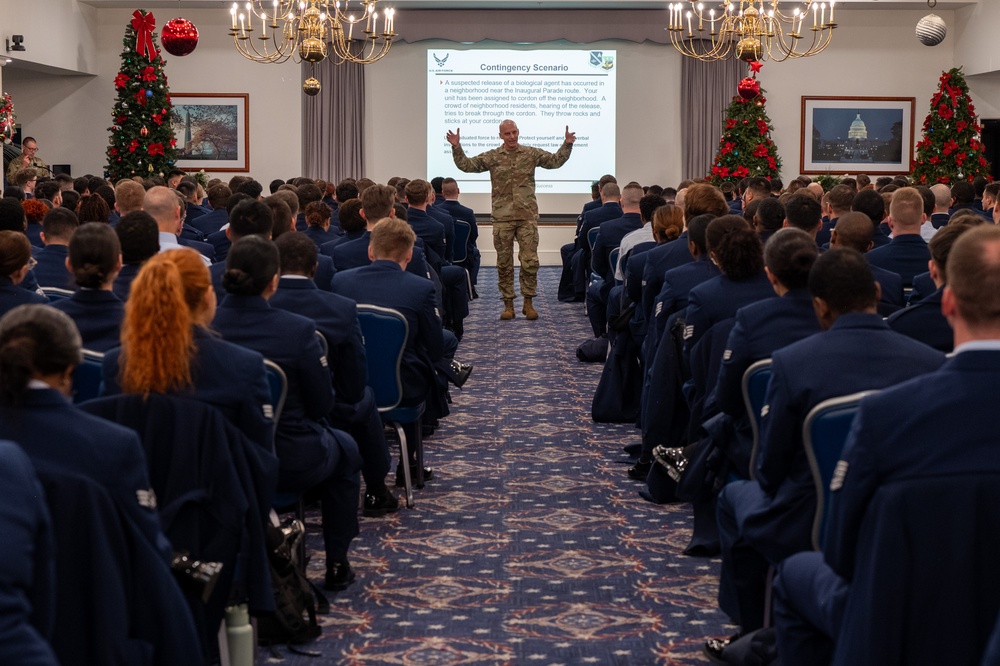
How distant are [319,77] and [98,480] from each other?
53.8 feet

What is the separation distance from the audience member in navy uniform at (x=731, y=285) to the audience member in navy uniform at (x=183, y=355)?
206 centimetres

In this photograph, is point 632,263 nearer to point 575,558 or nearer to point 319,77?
point 575,558

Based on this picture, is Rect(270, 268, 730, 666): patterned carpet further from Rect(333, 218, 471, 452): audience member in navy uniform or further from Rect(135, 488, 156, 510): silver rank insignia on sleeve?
Rect(135, 488, 156, 510): silver rank insignia on sleeve

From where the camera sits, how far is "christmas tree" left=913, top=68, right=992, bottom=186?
16906mm

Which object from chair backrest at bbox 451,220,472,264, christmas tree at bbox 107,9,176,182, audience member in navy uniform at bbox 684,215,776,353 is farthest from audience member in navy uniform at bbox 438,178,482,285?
audience member in navy uniform at bbox 684,215,776,353

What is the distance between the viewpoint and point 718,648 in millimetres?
3938

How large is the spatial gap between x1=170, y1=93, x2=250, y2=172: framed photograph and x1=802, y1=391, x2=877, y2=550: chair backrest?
16.3 m

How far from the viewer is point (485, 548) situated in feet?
17.1

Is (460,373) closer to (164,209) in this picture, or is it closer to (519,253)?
(164,209)

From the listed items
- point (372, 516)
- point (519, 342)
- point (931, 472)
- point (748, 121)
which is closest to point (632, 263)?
point (372, 516)

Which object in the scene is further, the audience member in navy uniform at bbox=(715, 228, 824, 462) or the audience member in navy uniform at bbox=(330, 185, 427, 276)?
the audience member in navy uniform at bbox=(330, 185, 427, 276)

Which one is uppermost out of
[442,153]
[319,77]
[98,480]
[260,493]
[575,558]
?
[319,77]

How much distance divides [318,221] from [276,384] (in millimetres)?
3977

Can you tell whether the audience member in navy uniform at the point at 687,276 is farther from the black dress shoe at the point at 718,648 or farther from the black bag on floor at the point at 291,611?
the black bag on floor at the point at 291,611
